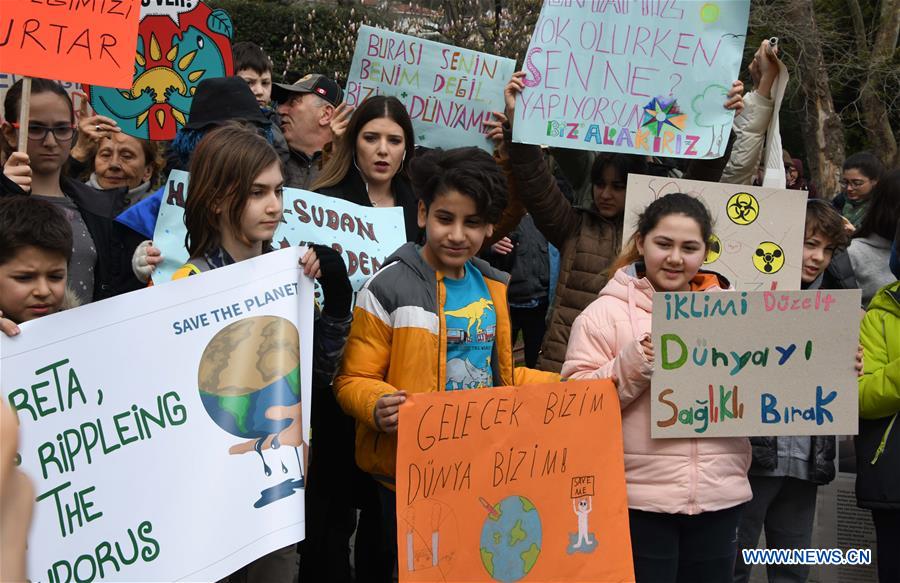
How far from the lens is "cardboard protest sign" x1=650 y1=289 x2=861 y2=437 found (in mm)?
3625

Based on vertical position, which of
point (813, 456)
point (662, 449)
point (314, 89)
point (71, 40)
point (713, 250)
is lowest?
point (813, 456)

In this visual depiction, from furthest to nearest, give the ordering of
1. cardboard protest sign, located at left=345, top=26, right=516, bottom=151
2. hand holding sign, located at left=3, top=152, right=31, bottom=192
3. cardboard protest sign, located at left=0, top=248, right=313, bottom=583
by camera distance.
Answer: cardboard protest sign, located at left=345, top=26, right=516, bottom=151 < hand holding sign, located at left=3, top=152, right=31, bottom=192 < cardboard protest sign, located at left=0, top=248, right=313, bottom=583

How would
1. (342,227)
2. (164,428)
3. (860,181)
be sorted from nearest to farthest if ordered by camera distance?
(164,428) → (342,227) → (860,181)

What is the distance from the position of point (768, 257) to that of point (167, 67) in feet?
10.5

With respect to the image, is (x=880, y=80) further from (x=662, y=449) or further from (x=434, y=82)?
(x=662, y=449)

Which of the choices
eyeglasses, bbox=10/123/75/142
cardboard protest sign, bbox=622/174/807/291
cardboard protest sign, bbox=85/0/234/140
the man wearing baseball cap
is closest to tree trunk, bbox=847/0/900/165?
the man wearing baseball cap

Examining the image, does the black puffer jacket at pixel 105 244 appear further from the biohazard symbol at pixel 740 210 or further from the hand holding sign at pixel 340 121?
the biohazard symbol at pixel 740 210

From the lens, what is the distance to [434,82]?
5598mm

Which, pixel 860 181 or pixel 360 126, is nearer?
pixel 360 126

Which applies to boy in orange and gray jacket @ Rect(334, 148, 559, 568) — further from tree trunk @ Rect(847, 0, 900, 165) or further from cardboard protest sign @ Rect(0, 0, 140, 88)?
tree trunk @ Rect(847, 0, 900, 165)

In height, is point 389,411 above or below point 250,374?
below

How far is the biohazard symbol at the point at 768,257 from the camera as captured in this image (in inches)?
178

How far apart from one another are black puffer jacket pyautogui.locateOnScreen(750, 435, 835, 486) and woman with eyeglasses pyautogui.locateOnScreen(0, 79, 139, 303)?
105 inches

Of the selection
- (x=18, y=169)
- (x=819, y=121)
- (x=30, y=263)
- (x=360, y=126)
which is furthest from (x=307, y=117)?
(x=819, y=121)
